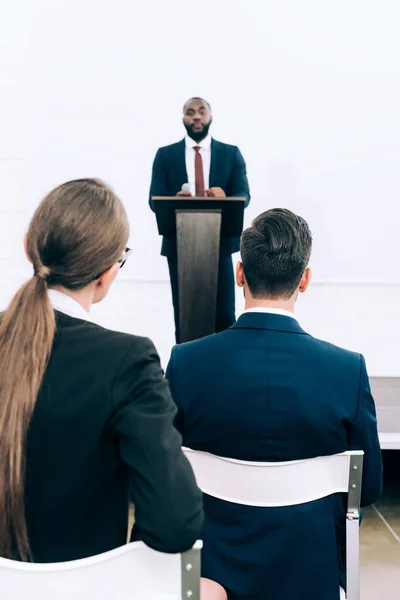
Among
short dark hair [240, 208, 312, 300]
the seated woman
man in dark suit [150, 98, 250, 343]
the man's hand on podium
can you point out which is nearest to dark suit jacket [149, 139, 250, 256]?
man in dark suit [150, 98, 250, 343]

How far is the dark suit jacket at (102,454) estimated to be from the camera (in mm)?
772

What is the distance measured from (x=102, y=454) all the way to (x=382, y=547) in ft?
5.44

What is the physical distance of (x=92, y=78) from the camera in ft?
15.0

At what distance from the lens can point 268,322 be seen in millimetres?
1164

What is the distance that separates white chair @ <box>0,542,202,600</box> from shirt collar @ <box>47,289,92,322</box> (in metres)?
0.30

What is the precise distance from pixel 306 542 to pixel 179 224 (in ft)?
5.63

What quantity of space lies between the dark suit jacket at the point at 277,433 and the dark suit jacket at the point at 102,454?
0.29 m

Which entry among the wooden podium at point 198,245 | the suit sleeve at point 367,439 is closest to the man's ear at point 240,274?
the suit sleeve at point 367,439

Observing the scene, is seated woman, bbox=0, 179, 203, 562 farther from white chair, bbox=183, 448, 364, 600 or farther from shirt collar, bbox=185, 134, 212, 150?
shirt collar, bbox=185, 134, 212, 150

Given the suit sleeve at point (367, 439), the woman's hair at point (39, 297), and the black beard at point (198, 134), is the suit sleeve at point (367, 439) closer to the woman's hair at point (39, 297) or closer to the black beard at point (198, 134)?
the woman's hair at point (39, 297)

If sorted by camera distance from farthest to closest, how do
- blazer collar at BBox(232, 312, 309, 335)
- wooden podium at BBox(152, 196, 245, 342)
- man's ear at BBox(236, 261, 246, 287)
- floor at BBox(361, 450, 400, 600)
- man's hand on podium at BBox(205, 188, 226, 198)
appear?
man's hand on podium at BBox(205, 188, 226, 198) < wooden podium at BBox(152, 196, 245, 342) < floor at BBox(361, 450, 400, 600) < man's ear at BBox(236, 261, 246, 287) < blazer collar at BBox(232, 312, 309, 335)

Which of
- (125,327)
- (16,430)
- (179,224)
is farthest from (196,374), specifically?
(125,327)

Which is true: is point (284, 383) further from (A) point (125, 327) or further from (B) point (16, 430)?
(A) point (125, 327)

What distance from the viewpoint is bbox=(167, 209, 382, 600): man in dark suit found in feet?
3.56
